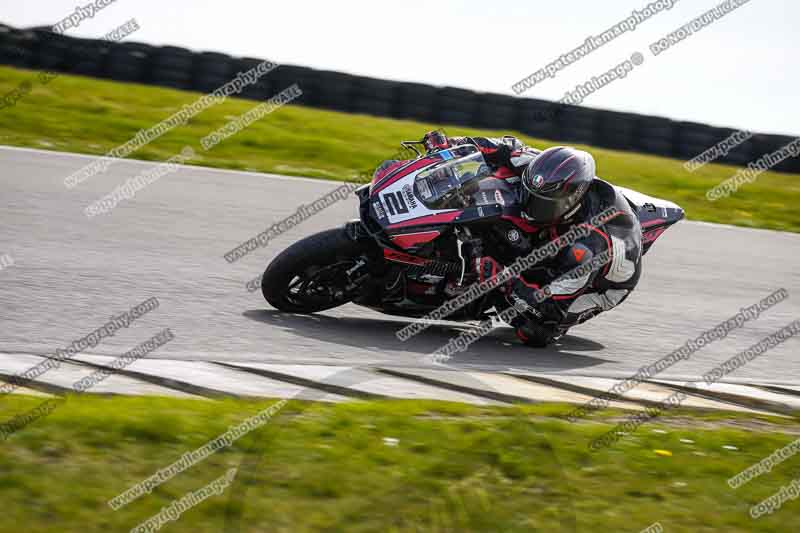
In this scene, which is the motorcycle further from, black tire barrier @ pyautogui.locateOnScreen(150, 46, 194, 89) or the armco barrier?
black tire barrier @ pyautogui.locateOnScreen(150, 46, 194, 89)

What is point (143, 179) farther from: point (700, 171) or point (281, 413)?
point (700, 171)

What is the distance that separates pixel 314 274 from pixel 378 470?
237cm

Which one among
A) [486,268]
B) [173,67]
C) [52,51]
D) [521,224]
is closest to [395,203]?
[486,268]

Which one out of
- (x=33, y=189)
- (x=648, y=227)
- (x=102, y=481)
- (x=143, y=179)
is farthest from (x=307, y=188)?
(x=102, y=481)

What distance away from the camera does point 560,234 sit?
676 centimetres

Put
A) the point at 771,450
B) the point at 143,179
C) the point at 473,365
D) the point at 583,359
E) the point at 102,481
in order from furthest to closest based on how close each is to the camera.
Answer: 1. the point at 143,179
2. the point at 583,359
3. the point at 473,365
4. the point at 771,450
5. the point at 102,481

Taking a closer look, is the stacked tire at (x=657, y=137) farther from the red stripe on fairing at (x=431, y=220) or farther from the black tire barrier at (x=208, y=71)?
the red stripe on fairing at (x=431, y=220)

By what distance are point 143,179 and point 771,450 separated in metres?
7.56

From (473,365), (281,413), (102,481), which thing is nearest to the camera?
(102,481)

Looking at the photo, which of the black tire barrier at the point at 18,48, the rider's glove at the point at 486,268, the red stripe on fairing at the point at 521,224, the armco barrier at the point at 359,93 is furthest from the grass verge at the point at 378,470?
the black tire barrier at the point at 18,48

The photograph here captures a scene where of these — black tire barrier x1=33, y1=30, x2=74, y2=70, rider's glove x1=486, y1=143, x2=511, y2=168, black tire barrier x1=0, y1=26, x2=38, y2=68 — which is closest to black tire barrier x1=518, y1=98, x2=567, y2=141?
black tire barrier x1=33, y1=30, x2=74, y2=70

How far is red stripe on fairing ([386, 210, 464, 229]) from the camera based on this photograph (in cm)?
643

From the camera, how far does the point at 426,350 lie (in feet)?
22.0

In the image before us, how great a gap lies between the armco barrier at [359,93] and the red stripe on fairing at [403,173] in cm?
953
